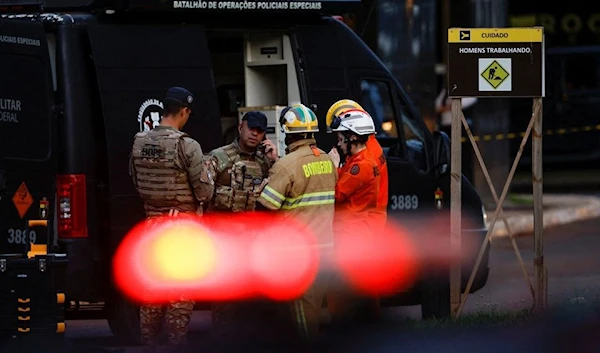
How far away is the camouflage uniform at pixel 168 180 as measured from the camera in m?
9.56

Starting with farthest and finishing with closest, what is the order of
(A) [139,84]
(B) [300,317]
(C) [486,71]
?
(C) [486,71]
(A) [139,84]
(B) [300,317]

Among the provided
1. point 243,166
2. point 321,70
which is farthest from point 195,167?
point 321,70

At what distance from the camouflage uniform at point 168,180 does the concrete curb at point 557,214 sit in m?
8.48

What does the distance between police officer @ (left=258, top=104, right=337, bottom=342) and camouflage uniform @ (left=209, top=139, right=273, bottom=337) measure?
46 cm

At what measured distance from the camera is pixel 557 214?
1912 cm

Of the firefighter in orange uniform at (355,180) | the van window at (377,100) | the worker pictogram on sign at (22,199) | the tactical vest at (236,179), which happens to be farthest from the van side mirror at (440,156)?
the worker pictogram on sign at (22,199)

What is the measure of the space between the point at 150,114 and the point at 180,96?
0.61m

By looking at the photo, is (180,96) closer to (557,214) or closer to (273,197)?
(273,197)

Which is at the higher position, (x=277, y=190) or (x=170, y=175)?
(x=170, y=175)

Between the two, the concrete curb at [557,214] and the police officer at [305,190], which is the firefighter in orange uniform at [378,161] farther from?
the concrete curb at [557,214]

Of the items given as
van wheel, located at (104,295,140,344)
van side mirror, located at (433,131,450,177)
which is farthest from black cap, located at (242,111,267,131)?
van side mirror, located at (433,131,450,177)

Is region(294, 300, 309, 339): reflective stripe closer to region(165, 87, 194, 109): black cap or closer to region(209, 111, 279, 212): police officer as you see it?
region(209, 111, 279, 212): police officer

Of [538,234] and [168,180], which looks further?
[538,234]

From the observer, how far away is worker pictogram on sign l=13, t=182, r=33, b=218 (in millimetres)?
9922
